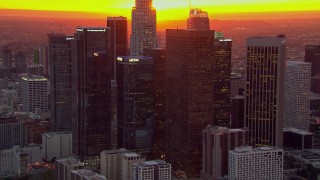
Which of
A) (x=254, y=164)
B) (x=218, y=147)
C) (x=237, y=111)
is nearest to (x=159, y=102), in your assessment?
(x=237, y=111)

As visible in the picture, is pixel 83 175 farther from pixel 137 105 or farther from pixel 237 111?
pixel 237 111

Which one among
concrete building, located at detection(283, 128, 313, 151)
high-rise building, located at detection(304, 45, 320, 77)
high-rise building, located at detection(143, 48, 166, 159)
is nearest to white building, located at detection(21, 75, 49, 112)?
high-rise building, located at detection(143, 48, 166, 159)

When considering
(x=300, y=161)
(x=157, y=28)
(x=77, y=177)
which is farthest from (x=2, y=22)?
(x=300, y=161)

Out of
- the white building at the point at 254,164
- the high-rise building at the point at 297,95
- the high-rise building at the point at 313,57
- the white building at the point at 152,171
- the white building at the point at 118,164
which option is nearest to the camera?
the white building at the point at 152,171

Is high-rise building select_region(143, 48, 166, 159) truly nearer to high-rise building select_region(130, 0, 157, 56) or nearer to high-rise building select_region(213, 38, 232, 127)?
high-rise building select_region(213, 38, 232, 127)

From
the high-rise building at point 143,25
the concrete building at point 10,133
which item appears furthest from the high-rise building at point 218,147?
the high-rise building at point 143,25

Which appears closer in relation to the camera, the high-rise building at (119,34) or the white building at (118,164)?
the white building at (118,164)

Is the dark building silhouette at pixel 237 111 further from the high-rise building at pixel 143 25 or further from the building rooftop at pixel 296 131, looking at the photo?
the high-rise building at pixel 143 25
